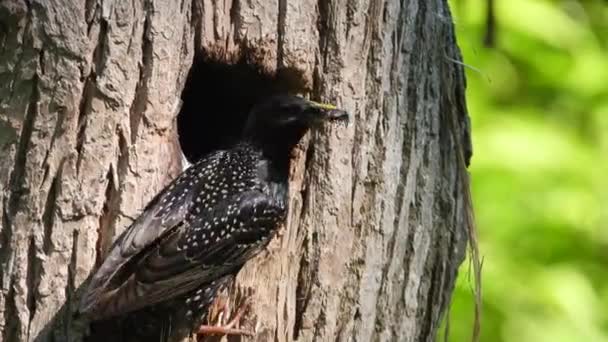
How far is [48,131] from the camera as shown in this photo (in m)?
3.42

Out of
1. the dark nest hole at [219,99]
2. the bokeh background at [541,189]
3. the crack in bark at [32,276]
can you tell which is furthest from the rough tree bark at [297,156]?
the bokeh background at [541,189]

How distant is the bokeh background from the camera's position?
4574 millimetres

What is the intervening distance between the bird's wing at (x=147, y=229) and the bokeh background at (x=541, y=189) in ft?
4.20

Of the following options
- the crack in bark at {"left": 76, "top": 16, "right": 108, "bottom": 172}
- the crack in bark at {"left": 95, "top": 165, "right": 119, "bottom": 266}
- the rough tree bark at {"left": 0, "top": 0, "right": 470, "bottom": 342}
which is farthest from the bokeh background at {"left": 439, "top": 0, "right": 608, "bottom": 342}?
the crack in bark at {"left": 76, "top": 16, "right": 108, "bottom": 172}

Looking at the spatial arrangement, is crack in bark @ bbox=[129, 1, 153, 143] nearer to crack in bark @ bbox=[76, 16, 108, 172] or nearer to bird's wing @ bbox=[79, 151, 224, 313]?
crack in bark @ bbox=[76, 16, 108, 172]

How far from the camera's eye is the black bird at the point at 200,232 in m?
3.46

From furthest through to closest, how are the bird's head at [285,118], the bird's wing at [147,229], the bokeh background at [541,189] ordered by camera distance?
the bokeh background at [541,189] < the bird's head at [285,118] < the bird's wing at [147,229]

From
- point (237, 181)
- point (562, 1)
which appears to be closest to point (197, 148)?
point (237, 181)

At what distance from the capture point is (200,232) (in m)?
3.66

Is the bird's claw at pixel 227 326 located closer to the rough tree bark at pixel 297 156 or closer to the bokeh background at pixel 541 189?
the rough tree bark at pixel 297 156

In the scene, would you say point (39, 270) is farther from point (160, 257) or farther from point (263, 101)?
point (263, 101)

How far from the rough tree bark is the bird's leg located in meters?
0.05

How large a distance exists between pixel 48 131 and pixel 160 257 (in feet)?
1.77

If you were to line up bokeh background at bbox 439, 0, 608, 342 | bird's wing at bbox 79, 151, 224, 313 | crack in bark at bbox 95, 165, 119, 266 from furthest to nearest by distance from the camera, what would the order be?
1. bokeh background at bbox 439, 0, 608, 342
2. crack in bark at bbox 95, 165, 119, 266
3. bird's wing at bbox 79, 151, 224, 313
